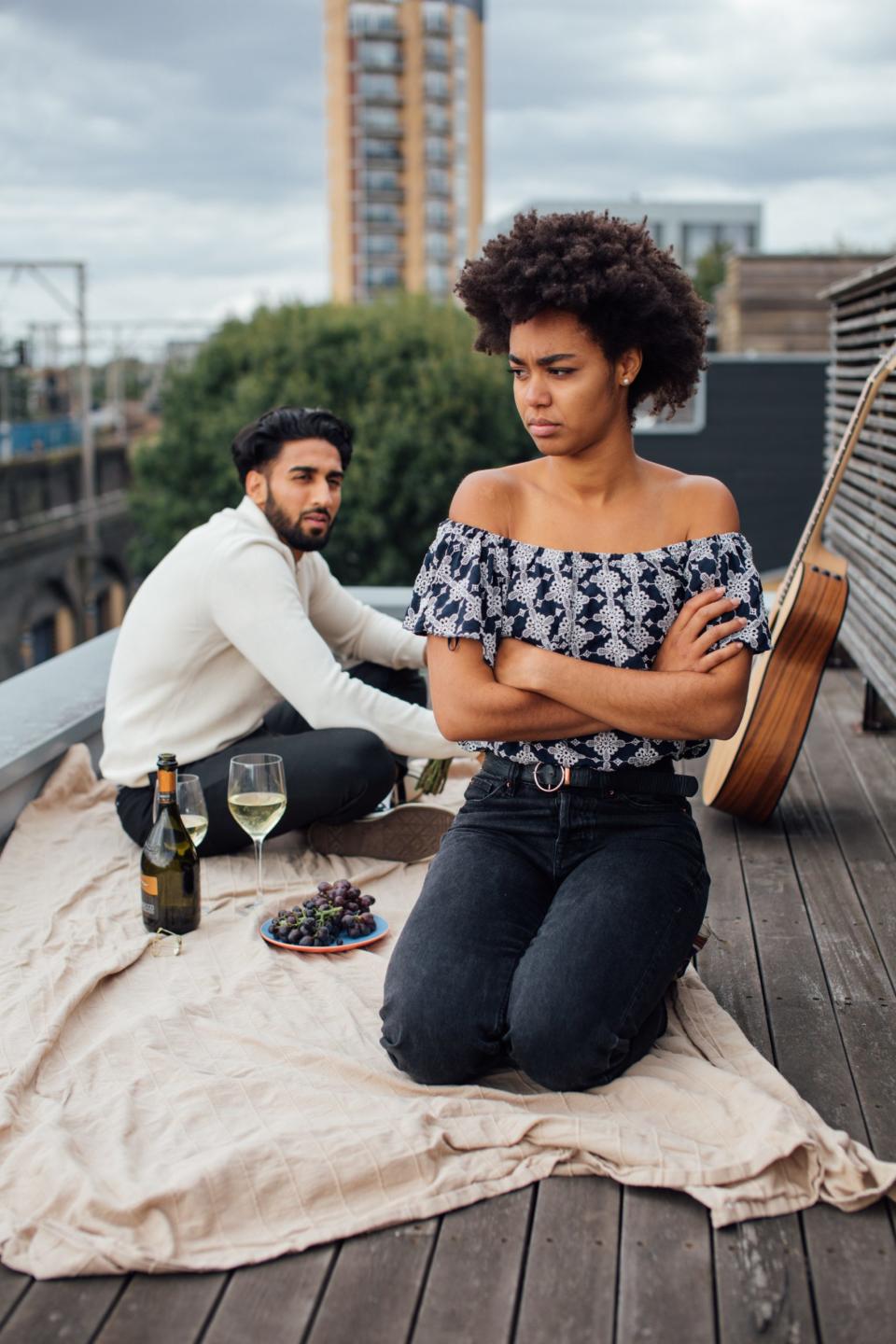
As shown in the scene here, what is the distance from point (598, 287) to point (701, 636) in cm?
59

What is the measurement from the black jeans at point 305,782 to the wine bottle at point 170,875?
44cm

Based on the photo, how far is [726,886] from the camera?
324cm

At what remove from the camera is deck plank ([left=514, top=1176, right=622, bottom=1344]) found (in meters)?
1.65

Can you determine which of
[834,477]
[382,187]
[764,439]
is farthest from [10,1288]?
[382,187]

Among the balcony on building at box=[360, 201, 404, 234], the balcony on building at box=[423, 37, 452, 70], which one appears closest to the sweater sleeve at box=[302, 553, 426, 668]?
the balcony on building at box=[360, 201, 404, 234]

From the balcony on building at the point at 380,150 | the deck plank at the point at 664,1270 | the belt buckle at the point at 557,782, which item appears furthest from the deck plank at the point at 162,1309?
the balcony on building at the point at 380,150

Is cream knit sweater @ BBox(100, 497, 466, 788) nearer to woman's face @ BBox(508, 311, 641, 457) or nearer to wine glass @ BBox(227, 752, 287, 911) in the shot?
wine glass @ BBox(227, 752, 287, 911)

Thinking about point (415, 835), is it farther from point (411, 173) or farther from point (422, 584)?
point (411, 173)

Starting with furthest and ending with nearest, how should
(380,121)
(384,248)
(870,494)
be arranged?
1. (384,248)
2. (380,121)
3. (870,494)

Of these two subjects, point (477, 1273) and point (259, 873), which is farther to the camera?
point (259, 873)

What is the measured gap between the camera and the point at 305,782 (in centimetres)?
335

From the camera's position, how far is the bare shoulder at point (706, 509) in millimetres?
2377

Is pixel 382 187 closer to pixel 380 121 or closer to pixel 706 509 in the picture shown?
pixel 380 121

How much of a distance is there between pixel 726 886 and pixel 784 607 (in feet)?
2.52
